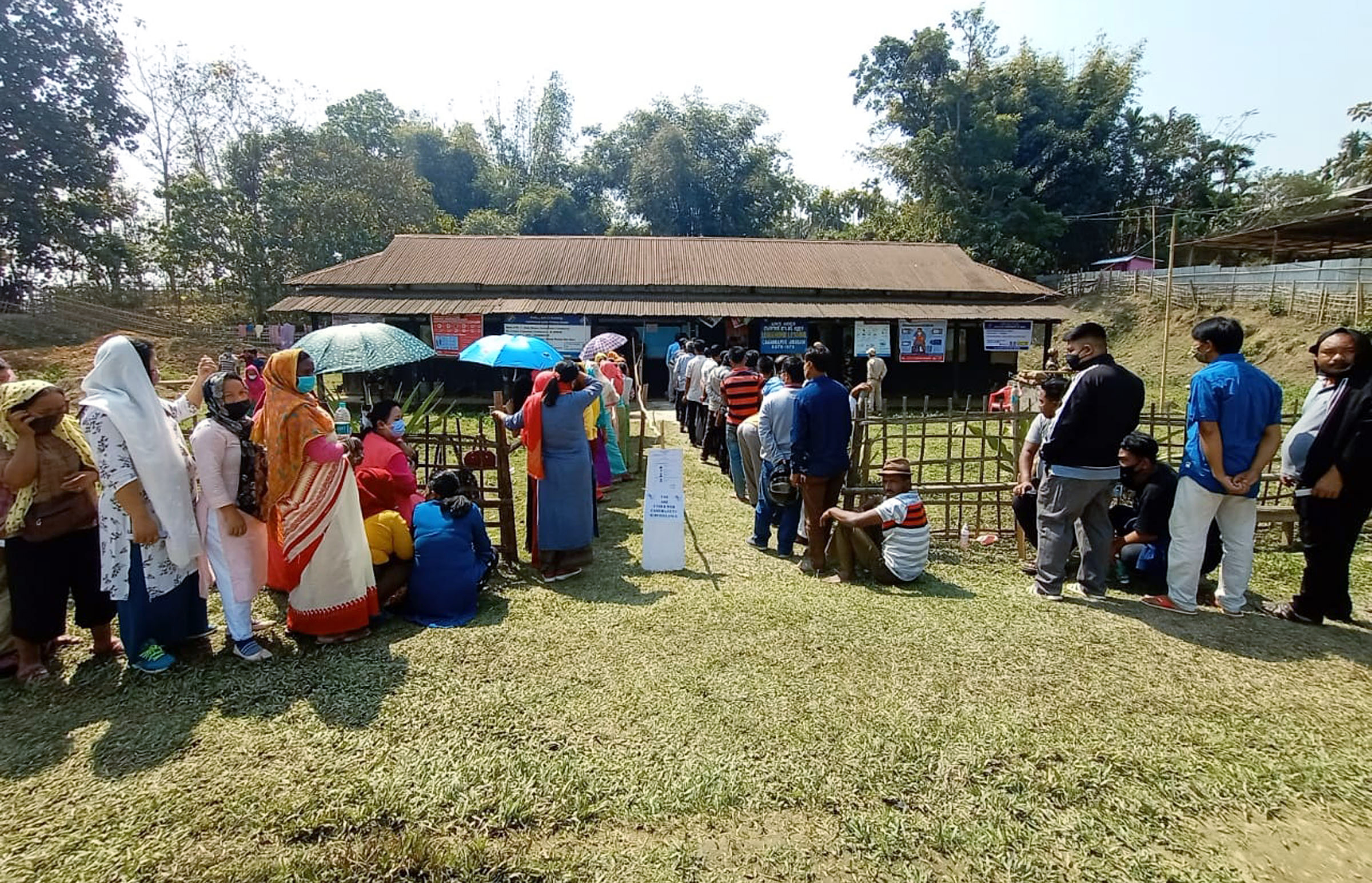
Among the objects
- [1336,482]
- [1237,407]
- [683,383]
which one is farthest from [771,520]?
[683,383]

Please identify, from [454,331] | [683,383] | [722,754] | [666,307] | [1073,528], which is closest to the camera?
[722,754]

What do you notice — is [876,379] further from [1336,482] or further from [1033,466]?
[1336,482]

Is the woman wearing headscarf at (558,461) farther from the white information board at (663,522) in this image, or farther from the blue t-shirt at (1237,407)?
the blue t-shirt at (1237,407)

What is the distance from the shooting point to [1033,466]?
5070 mm

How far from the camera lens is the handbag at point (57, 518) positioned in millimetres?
3270

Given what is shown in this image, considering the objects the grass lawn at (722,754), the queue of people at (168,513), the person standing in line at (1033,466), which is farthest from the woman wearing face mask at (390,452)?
the person standing in line at (1033,466)

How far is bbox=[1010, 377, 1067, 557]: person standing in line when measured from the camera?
4.84 metres

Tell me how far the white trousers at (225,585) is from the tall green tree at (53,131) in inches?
1048

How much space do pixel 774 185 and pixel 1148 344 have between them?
25.5 metres

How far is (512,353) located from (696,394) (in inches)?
139

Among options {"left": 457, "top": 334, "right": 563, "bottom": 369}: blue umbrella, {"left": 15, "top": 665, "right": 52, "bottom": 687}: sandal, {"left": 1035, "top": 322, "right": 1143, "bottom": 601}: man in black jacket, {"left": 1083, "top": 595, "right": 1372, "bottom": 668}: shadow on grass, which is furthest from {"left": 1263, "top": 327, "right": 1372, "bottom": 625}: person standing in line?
{"left": 15, "top": 665, "right": 52, "bottom": 687}: sandal

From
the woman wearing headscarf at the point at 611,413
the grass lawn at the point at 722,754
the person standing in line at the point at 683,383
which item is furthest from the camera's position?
the person standing in line at the point at 683,383

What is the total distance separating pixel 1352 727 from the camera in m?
3.06

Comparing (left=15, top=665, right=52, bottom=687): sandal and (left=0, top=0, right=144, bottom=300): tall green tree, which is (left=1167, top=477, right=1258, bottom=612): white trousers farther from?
(left=0, top=0, right=144, bottom=300): tall green tree
